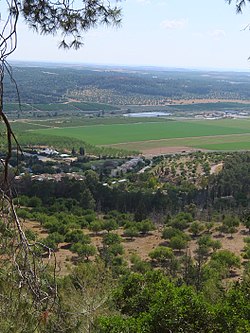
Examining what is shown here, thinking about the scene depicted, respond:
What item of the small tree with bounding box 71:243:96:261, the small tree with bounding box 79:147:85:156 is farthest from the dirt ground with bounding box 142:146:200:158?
the small tree with bounding box 71:243:96:261

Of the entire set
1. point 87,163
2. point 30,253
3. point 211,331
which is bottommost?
point 87,163

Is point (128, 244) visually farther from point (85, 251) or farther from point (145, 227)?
point (85, 251)

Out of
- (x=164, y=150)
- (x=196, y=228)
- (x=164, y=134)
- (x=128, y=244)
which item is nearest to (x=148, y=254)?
(x=128, y=244)

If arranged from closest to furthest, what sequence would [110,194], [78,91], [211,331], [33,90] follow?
[211,331]
[110,194]
[33,90]
[78,91]

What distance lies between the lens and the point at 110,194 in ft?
112

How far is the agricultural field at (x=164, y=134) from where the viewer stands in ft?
202

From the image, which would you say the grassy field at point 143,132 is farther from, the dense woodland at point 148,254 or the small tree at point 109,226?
the small tree at point 109,226

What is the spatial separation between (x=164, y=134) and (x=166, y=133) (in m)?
1.04

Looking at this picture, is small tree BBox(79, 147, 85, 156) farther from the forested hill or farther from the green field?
the forested hill

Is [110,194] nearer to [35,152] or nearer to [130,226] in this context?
[130,226]

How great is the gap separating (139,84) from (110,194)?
11730cm

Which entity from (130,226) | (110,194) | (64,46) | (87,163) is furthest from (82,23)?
(87,163)

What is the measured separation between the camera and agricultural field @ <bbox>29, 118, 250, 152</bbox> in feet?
202

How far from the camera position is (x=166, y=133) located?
7081 cm
